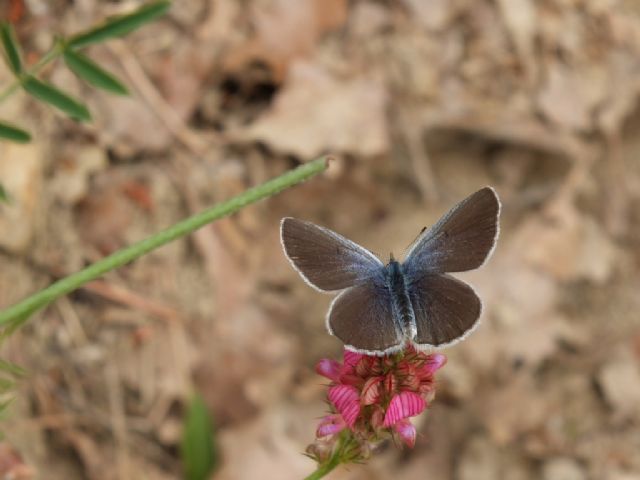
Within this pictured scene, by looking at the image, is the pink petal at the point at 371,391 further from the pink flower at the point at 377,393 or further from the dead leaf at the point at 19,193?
the dead leaf at the point at 19,193

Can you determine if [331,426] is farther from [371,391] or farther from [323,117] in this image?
[323,117]

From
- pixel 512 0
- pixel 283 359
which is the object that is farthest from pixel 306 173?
pixel 512 0

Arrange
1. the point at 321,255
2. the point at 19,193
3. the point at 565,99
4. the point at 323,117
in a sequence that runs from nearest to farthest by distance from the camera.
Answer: the point at 321,255
the point at 19,193
the point at 323,117
the point at 565,99

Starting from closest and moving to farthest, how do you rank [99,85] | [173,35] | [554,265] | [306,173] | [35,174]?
[306,173] < [99,85] < [35,174] < [173,35] < [554,265]

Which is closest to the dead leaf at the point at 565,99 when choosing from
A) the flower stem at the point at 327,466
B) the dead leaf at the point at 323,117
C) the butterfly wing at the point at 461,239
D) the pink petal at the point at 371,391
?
the dead leaf at the point at 323,117

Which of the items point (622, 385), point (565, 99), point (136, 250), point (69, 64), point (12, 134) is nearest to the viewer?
point (136, 250)

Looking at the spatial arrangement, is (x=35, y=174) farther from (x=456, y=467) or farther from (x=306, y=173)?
(x=456, y=467)

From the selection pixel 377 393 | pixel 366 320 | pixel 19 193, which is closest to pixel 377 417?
pixel 377 393

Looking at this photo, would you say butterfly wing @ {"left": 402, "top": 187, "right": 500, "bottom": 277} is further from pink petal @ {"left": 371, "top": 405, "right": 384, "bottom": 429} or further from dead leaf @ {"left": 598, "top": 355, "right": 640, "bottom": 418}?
dead leaf @ {"left": 598, "top": 355, "right": 640, "bottom": 418}
